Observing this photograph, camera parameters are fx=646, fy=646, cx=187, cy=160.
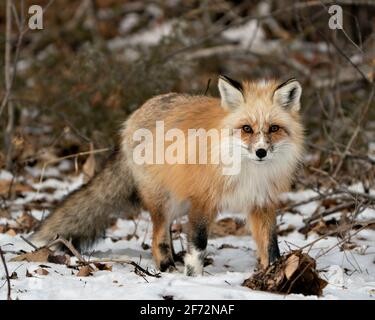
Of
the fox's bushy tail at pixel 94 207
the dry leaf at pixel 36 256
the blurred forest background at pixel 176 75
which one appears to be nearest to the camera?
the dry leaf at pixel 36 256

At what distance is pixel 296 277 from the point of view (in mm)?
3916

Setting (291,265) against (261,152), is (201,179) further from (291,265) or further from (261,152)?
(291,265)

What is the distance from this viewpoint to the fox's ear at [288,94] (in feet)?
15.2

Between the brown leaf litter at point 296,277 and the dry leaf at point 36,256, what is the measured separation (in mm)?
1659

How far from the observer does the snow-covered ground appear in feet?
12.8

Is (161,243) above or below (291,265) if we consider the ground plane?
below

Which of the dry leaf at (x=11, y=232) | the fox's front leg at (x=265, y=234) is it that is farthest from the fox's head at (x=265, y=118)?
the dry leaf at (x=11, y=232)

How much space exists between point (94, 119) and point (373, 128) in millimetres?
3828

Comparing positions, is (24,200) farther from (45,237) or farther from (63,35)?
(63,35)

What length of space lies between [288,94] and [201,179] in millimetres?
895

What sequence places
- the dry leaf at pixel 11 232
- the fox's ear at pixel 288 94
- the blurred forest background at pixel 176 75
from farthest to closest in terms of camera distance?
1. the blurred forest background at pixel 176 75
2. the dry leaf at pixel 11 232
3. the fox's ear at pixel 288 94

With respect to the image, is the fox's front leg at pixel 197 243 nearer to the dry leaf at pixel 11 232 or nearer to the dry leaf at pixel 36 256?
the dry leaf at pixel 36 256

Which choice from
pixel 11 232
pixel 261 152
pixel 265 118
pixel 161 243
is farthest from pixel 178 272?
pixel 11 232
